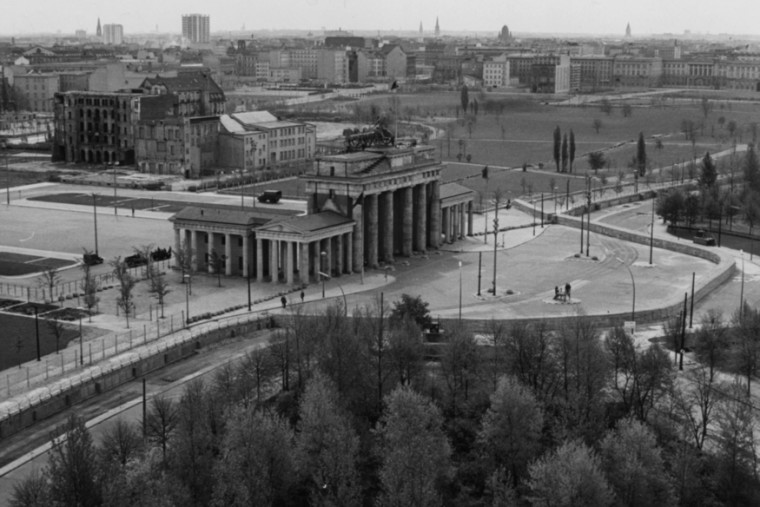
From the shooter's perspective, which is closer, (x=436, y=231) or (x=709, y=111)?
(x=436, y=231)

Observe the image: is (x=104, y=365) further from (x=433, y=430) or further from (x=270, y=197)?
(x=270, y=197)

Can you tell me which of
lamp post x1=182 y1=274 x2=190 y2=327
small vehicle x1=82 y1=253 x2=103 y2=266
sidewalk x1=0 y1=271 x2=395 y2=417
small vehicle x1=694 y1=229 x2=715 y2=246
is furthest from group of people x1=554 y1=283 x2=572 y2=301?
small vehicle x1=82 y1=253 x2=103 y2=266

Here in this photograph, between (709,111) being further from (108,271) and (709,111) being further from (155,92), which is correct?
(108,271)

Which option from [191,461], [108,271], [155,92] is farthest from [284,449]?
[155,92]

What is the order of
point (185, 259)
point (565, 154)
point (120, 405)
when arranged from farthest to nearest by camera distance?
point (565, 154) → point (185, 259) → point (120, 405)

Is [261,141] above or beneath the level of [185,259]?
above

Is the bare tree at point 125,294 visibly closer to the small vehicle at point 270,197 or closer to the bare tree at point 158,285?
the bare tree at point 158,285

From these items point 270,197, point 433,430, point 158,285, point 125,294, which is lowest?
point 270,197

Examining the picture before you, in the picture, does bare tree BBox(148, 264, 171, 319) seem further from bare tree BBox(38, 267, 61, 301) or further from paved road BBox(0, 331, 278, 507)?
paved road BBox(0, 331, 278, 507)

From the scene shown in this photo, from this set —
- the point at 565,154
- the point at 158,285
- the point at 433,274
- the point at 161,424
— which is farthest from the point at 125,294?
the point at 565,154
